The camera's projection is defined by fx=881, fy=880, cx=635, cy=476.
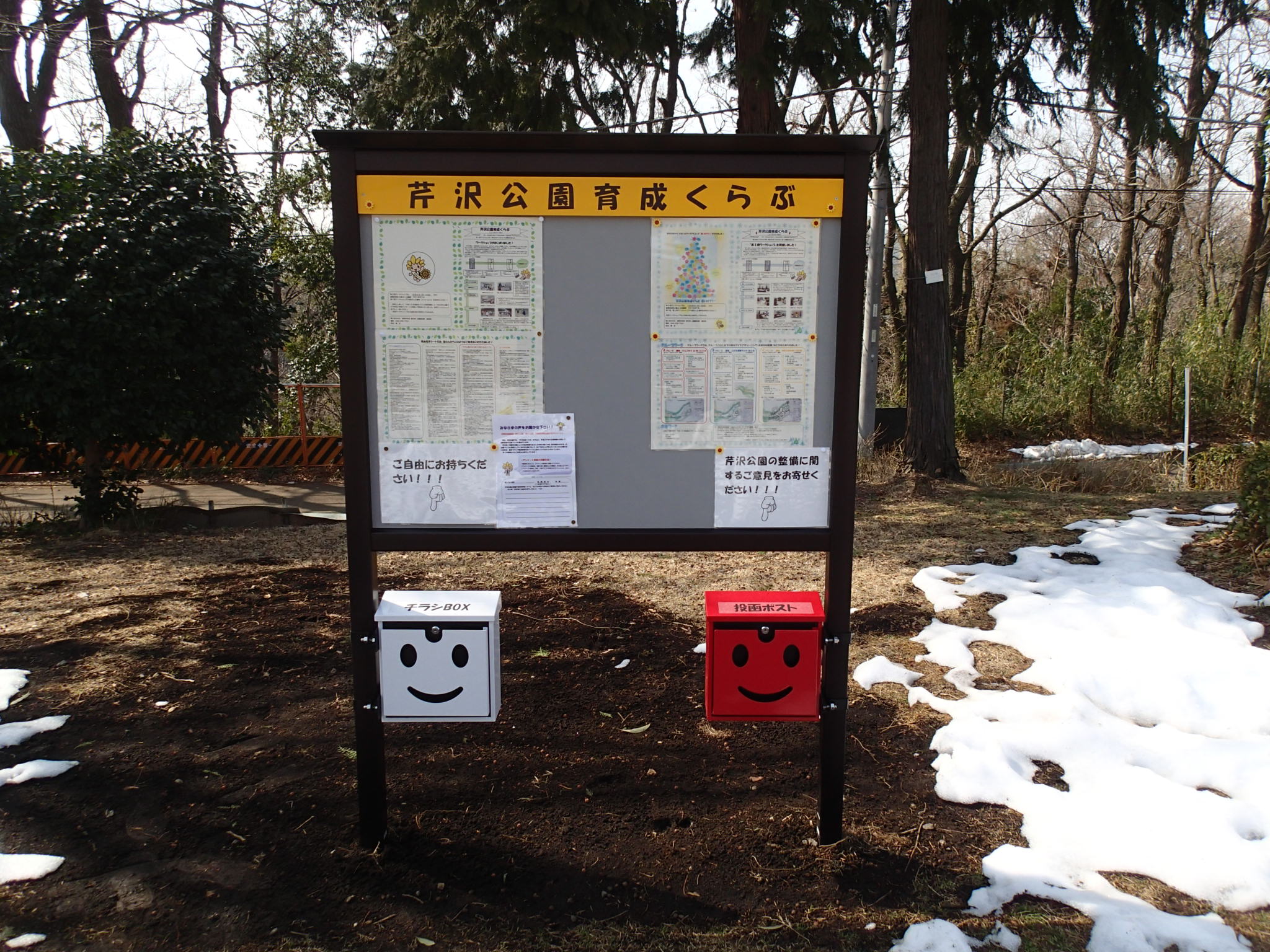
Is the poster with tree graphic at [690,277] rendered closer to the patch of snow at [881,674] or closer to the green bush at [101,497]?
the patch of snow at [881,674]

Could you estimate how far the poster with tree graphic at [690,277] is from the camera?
2613mm

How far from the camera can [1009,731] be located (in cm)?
348

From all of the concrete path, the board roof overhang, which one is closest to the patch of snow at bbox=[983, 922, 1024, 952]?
the board roof overhang

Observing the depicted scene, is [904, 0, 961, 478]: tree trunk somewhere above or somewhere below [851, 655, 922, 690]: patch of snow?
above

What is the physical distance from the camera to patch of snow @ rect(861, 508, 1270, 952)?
2.55 meters

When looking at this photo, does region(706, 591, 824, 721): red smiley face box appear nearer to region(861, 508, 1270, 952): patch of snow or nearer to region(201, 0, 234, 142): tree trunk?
region(861, 508, 1270, 952): patch of snow

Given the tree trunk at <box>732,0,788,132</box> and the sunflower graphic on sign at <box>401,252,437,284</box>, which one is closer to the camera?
the sunflower graphic on sign at <box>401,252,437,284</box>

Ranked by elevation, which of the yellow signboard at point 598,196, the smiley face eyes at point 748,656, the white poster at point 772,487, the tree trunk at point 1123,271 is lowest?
the smiley face eyes at point 748,656

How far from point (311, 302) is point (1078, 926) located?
15.6 metres

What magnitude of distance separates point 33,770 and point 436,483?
1.97m

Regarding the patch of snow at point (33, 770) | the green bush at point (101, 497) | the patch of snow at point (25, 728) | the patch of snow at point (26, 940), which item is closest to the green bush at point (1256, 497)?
the patch of snow at point (26, 940)

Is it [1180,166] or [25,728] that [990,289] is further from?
[25,728]

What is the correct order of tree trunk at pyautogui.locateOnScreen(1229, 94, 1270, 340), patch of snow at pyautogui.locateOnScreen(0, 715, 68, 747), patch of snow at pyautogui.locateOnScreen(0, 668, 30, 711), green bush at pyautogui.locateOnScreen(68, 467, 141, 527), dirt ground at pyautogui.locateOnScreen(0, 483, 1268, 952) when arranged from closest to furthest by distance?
dirt ground at pyautogui.locateOnScreen(0, 483, 1268, 952)
patch of snow at pyautogui.locateOnScreen(0, 715, 68, 747)
patch of snow at pyautogui.locateOnScreen(0, 668, 30, 711)
green bush at pyautogui.locateOnScreen(68, 467, 141, 527)
tree trunk at pyautogui.locateOnScreen(1229, 94, 1270, 340)

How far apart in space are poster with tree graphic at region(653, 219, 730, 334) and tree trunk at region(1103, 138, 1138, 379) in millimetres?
15027
